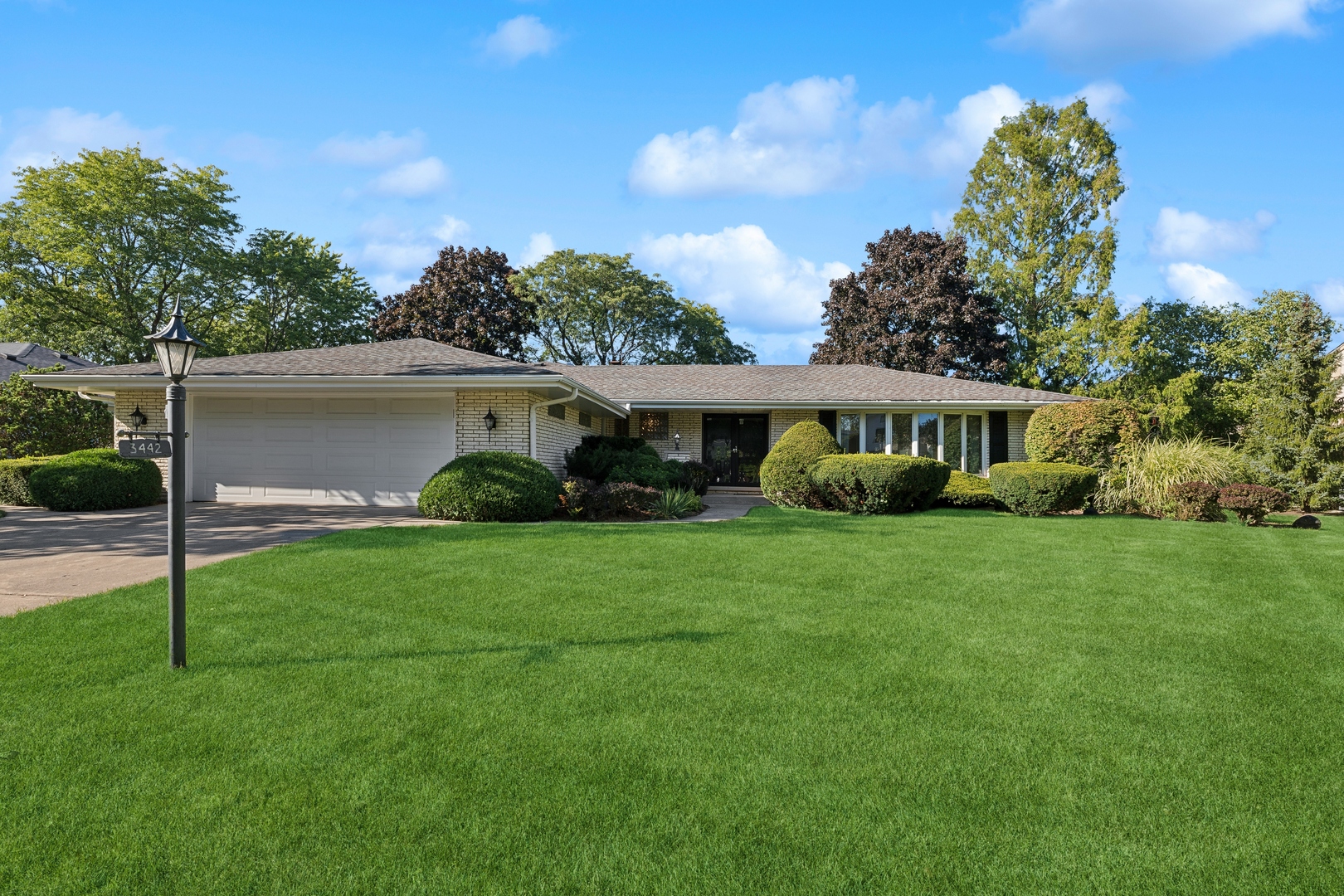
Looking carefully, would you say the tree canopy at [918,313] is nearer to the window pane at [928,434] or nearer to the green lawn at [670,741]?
the window pane at [928,434]

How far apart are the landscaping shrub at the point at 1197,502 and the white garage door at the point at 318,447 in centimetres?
1298

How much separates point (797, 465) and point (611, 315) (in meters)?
22.8

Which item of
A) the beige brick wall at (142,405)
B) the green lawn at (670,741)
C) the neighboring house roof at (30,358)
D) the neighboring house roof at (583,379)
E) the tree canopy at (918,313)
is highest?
the tree canopy at (918,313)

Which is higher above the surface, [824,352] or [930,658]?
[824,352]

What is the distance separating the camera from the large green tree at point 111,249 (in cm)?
2341

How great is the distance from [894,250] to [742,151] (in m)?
13.9

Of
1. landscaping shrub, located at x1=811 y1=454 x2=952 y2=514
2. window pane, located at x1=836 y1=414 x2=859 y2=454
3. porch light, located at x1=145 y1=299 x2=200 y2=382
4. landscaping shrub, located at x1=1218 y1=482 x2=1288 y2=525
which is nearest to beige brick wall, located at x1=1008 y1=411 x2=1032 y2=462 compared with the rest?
window pane, located at x1=836 y1=414 x2=859 y2=454

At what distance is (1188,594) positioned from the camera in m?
6.12

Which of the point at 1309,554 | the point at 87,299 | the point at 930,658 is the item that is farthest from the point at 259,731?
the point at 87,299

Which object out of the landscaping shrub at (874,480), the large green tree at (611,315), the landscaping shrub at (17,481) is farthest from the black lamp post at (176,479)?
the large green tree at (611,315)

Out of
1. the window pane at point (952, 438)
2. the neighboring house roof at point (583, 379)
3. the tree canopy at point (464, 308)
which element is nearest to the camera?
the neighboring house roof at point (583, 379)

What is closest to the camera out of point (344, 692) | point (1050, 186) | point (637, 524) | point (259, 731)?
point (259, 731)

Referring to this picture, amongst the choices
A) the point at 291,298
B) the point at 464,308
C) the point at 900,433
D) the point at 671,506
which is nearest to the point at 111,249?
the point at 291,298

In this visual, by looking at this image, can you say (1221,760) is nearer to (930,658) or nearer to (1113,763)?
(1113,763)
